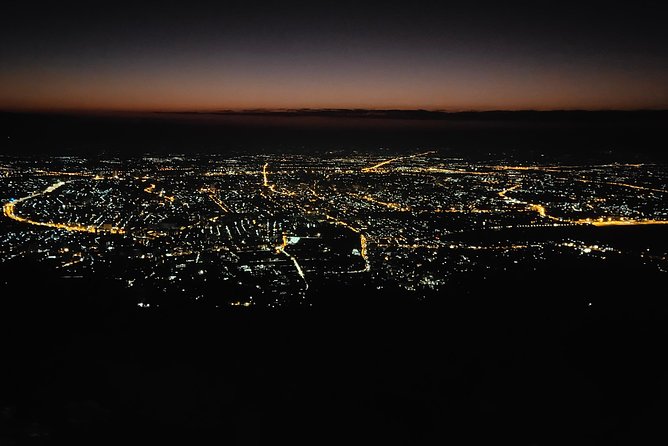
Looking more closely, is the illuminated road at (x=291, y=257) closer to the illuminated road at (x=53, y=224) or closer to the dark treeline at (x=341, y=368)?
the dark treeline at (x=341, y=368)

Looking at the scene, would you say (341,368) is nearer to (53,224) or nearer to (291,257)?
(291,257)

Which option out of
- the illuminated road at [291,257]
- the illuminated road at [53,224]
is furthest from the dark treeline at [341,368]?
the illuminated road at [53,224]

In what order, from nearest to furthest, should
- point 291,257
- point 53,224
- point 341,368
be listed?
1. point 341,368
2. point 291,257
3. point 53,224

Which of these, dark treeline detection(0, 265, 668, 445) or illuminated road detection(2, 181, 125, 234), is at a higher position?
illuminated road detection(2, 181, 125, 234)

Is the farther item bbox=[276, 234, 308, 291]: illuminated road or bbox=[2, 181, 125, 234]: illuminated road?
bbox=[2, 181, 125, 234]: illuminated road

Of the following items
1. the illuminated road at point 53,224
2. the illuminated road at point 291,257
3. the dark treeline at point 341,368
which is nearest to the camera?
the dark treeline at point 341,368

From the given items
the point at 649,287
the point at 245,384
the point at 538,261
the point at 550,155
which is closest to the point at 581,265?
the point at 538,261

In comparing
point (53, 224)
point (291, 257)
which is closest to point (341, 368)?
point (291, 257)

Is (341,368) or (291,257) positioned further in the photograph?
(291,257)

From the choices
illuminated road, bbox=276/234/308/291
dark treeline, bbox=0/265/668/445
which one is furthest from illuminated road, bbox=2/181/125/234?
dark treeline, bbox=0/265/668/445

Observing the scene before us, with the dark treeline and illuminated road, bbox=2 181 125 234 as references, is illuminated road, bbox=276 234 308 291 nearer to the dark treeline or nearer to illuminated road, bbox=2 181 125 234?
the dark treeline

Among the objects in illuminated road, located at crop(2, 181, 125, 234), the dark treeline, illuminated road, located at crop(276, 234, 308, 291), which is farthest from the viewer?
illuminated road, located at crop(2, 181, 125, 234)

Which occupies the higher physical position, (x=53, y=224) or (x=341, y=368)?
(x=53, y=224)
